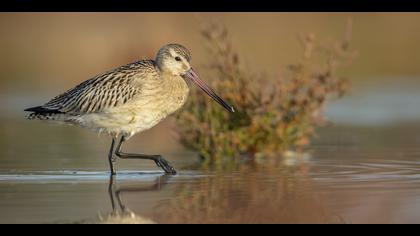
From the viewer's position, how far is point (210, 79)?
14383 millimetres

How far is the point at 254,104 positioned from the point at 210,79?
70 centimetres

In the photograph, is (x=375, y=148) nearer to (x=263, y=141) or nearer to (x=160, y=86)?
(x=263, y=141)

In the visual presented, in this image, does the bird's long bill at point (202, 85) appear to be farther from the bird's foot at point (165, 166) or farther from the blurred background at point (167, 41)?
the blurred background at point (167, 41)

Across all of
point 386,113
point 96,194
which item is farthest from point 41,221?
point 386,113

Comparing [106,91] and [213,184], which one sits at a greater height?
[106,91]

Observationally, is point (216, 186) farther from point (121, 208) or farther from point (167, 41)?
point (167, 41)

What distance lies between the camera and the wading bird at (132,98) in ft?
41.2

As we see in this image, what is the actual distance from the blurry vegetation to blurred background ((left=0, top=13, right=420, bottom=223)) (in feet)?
1.10

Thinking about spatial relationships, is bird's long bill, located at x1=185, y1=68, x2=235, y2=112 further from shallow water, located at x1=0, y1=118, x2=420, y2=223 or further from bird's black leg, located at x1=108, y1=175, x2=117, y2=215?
bird's black leg, located at x1=108, y1=175, x2=117, y2=215

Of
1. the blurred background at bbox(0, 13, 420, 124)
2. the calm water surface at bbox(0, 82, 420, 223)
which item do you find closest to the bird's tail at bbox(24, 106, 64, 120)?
the calm water surface at bbox(0, 82, 420, 223)

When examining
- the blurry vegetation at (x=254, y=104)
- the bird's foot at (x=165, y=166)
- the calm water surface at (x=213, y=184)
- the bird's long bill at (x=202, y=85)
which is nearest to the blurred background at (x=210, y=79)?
the calm water surface at (x=213, y=184)

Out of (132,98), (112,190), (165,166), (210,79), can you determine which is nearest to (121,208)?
(112,190)

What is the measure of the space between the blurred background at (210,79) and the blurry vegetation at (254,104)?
0.34 meters
